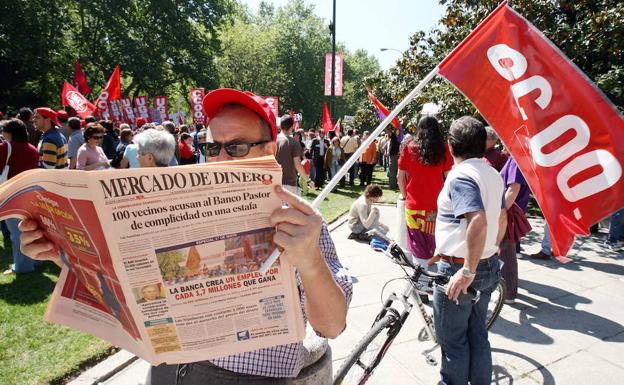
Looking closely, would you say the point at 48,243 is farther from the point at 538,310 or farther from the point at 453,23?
the point at 453,23

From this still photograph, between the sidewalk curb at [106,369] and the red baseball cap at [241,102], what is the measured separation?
1511mm

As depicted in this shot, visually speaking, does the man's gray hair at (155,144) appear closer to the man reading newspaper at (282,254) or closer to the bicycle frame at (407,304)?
the man reading newspaper at (282,254)

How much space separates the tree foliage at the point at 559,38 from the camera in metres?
5.32

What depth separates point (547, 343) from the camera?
3.61 meters

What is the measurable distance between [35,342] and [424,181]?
12.7ft

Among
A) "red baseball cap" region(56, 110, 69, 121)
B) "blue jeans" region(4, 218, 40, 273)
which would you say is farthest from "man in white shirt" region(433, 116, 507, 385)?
"red baseball cap" region(56, 110, 69, 121)

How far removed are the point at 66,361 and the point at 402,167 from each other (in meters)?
3.53

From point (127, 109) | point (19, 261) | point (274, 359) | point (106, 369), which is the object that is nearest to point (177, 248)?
point (274, 359)

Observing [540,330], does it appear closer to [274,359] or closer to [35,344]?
[274,359]

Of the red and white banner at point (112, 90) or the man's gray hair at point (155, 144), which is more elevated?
the red and white banner at point (112, 90)

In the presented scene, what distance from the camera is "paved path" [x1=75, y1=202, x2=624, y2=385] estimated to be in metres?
3.13

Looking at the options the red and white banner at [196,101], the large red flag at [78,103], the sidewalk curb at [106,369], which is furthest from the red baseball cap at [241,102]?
the red and white banner at [196,101]

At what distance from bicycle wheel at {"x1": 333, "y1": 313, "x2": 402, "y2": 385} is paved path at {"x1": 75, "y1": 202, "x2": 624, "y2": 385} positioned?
1.33 ft

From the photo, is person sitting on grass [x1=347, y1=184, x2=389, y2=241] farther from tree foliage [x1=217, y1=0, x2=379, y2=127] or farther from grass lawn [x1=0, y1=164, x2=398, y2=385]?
tree foliage [x1=217, y1=0, x2=379, y2=127]
